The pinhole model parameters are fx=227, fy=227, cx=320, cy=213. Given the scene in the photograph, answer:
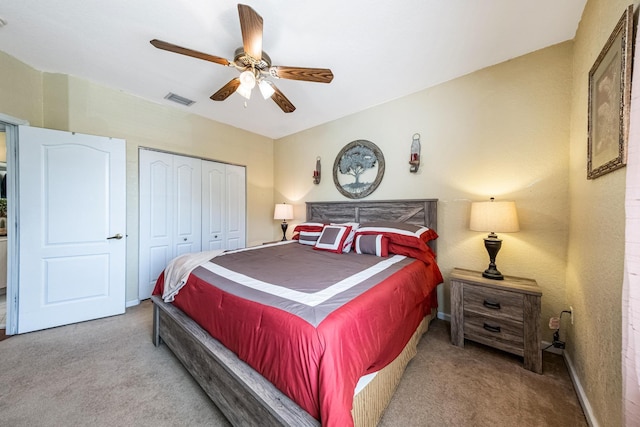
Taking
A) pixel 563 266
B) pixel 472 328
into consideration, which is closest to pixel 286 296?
pixel 472 328

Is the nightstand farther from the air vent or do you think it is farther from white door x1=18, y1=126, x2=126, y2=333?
the air vent

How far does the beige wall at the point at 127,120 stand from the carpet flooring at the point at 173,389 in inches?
47.2

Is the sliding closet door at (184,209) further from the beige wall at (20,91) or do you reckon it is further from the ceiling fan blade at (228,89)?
the ceiling fan blade at (228,89)

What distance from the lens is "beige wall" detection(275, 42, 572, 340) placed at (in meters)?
1.98

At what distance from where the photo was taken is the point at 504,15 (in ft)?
5.63

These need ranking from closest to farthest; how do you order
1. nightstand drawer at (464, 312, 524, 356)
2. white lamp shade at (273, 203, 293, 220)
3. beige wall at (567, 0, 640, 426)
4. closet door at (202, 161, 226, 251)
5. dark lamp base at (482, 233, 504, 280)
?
beige wall at (567, 0, 640, 426) < nightstand drawer at (464, 312, 524, 356) < dark lamp base at (482, 233, 504, 280) < closet door at (202, 161, 226, 251) < white lamp shade at (273, 203, 293, 220)

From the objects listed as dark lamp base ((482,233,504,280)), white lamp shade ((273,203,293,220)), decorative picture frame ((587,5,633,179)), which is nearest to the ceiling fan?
decorative picture frame ((587,5,633,179))

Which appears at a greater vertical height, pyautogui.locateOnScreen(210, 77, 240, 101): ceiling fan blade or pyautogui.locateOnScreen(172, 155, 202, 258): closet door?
pyautogui.locateOnScreen(210, 77, 240, 101): ceiling fan blade

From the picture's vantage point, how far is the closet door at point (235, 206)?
3980 millimetres

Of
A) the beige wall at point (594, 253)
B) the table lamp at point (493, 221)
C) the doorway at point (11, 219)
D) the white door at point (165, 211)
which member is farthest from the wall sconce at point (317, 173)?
the doorway at point (11, 219)

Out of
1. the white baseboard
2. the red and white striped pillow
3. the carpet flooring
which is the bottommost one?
the carpet flooring

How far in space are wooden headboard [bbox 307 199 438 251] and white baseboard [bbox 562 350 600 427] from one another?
1299 mm

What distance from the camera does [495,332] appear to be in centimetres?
188

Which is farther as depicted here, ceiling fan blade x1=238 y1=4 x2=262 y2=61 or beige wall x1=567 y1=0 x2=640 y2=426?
ceiling fan blade x1=238 y1=4 x2=262 y2=61
